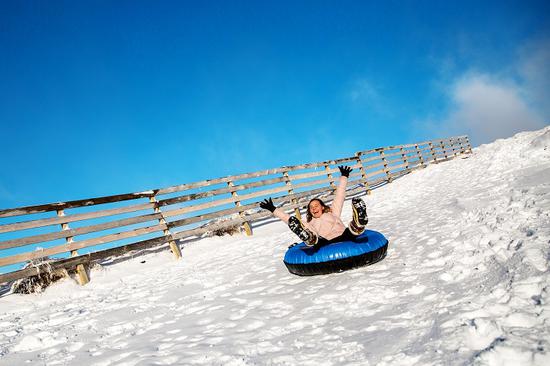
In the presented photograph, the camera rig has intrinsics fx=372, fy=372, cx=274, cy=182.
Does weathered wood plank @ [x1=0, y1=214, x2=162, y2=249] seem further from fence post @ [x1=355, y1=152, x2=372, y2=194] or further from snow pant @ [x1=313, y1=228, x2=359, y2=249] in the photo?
fence post @ [x1=355, y1=152, x2=372, y2=194]

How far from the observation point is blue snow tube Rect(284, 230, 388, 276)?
14.8ft

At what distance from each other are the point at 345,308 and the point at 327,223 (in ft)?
6.28

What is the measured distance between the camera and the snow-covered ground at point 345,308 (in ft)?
7.95

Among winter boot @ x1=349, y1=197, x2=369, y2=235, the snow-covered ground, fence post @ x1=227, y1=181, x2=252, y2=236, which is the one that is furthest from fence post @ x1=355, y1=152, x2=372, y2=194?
winter boot @ x1=349, y1=197, x2=369, y2=235

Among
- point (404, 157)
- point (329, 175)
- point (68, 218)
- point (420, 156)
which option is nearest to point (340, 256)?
point (68, 218)

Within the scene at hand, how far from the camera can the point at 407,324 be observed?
2766 mm

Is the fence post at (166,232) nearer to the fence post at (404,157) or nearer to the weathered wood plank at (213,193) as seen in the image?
the weathered wood plank at (213,193)

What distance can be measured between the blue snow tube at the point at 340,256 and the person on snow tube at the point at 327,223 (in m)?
0.16

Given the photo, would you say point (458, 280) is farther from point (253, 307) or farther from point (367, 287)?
point (253, 307)

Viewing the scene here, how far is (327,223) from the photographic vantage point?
5.23 metres

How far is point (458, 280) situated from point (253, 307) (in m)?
2.07

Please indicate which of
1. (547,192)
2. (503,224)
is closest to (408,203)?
(547,192)

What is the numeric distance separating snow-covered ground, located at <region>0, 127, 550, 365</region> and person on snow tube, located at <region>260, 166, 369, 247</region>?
1.61 feet

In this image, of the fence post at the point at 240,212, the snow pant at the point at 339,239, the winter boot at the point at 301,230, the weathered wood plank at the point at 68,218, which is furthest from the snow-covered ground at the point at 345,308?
the fence post at the point at 240,212
